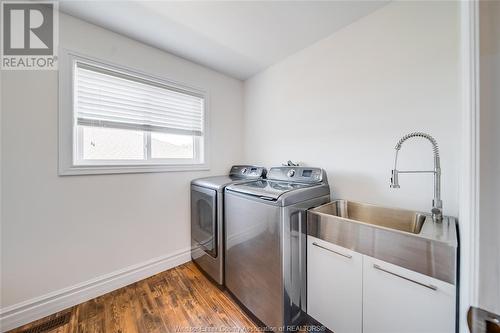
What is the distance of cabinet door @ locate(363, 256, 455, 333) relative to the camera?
855mm

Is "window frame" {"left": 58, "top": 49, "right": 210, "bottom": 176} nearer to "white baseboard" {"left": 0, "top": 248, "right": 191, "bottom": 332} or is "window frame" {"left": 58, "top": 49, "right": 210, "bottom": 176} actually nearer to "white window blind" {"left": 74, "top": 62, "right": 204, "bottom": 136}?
"white window blind" {"left": 74, "top": 62, "right": 204, "bottom": 136}

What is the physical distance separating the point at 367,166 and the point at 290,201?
2.63 feet

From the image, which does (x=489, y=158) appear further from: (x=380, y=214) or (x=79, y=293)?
(x=79, y=293)

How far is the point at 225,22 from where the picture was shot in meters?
1.61

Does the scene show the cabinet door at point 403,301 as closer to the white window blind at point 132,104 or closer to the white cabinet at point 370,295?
the white cabinet at point 370,295

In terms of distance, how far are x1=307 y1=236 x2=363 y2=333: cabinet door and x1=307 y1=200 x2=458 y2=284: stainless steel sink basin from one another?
8 centimetres

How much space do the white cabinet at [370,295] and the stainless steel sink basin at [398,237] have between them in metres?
0.05

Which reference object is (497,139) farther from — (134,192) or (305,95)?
(134,192)

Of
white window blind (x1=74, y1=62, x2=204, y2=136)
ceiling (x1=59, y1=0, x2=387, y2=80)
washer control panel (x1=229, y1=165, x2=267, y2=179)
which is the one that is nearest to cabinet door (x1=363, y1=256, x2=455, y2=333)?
washer control panel (x1=229, y1=165, x2=267, y2=179)

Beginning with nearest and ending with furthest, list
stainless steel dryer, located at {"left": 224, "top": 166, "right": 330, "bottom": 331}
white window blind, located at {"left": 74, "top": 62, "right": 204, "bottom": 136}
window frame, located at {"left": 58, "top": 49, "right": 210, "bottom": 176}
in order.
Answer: stainless steel dryer, located at {"left": 224, "top": 166, "right": 330, "bottom": 331}, window frame, located at {"left": 58, "top": 49, "right": 210, "bottom": 176}, white window blind, located at {"left": 74, "top": 62, "right": 204, "bottom": 136}

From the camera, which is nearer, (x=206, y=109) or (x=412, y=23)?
(x=412, y=23)

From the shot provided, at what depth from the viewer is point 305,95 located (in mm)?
1998

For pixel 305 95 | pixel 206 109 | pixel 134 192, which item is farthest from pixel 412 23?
pixel 134 192

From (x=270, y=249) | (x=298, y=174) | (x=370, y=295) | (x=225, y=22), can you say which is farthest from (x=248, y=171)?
(x=370, y=295)
